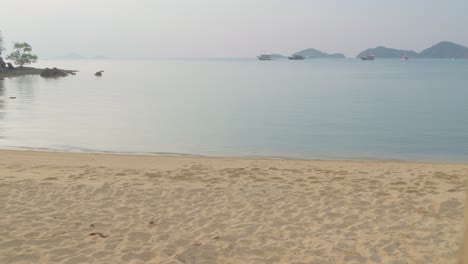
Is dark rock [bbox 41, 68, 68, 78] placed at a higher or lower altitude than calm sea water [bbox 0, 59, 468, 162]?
higher

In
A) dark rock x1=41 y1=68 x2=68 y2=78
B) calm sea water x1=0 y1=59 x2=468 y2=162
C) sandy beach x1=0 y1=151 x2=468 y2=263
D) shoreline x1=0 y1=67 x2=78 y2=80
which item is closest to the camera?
sandy beach x1=0 y1=151 x2=468 y2=263

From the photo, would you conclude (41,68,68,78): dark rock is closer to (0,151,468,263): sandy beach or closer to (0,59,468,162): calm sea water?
(0,59,468,162): calm sea water

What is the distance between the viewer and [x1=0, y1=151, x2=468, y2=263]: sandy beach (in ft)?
18.3

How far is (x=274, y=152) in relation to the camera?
633 inches

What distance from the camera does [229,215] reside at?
7.15 meters

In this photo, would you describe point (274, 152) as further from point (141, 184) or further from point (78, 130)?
point (78, 130)

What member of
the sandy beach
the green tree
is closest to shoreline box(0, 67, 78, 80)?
the green tree

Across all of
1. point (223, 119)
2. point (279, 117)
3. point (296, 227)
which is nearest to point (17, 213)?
point (296, 227)

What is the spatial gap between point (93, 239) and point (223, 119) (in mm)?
19842

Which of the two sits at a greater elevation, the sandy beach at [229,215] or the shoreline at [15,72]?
the shoreline at [15,72]

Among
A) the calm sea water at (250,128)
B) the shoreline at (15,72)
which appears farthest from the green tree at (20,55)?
the calm sea water at (250,128)

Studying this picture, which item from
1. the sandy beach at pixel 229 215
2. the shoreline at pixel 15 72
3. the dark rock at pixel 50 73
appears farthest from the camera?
the dark rock at pixel 50 73

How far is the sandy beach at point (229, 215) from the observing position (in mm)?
5578

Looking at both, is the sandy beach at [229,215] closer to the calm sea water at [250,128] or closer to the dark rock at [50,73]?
the calm sea water at [250,128]
